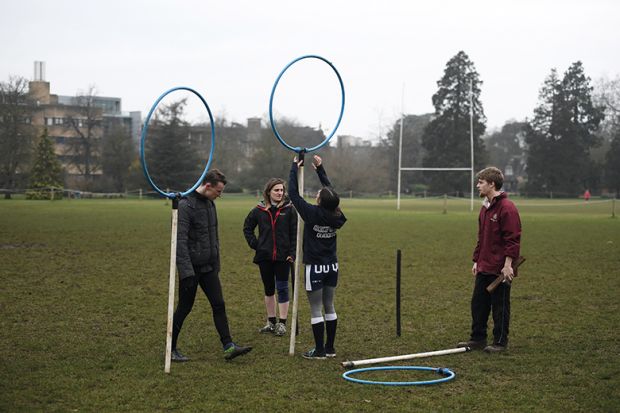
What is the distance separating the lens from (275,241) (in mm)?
9289

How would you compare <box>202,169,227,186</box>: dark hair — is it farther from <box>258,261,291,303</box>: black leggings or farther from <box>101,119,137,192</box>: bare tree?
<box>101,119,137,192</box>: bare tree

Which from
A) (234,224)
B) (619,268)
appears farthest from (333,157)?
(619,268)

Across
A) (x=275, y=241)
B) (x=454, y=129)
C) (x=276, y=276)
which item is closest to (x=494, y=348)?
(x=276, y=276)

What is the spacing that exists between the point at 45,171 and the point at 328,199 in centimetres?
6741

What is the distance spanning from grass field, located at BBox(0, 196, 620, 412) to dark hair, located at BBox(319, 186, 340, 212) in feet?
5.84

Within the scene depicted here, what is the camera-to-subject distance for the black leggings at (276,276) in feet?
30.9

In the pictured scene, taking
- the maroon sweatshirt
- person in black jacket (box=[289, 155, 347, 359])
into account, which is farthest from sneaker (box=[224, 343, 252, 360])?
the maroon sweatshirt

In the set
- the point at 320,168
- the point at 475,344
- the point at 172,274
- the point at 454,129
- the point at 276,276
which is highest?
the point at 454,129

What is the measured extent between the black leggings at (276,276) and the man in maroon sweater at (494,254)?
2.45 metres

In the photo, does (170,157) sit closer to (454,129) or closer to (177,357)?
(454,129)

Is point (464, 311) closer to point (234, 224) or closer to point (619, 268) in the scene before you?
point (619, 268)

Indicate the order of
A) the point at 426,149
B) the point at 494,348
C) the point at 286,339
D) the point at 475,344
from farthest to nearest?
1. the point at 426,149
2. the point at 286,339
3. the point at 475,344
4. the point at 494,348

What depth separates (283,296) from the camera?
9484mm

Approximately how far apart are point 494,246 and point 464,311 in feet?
9.80
